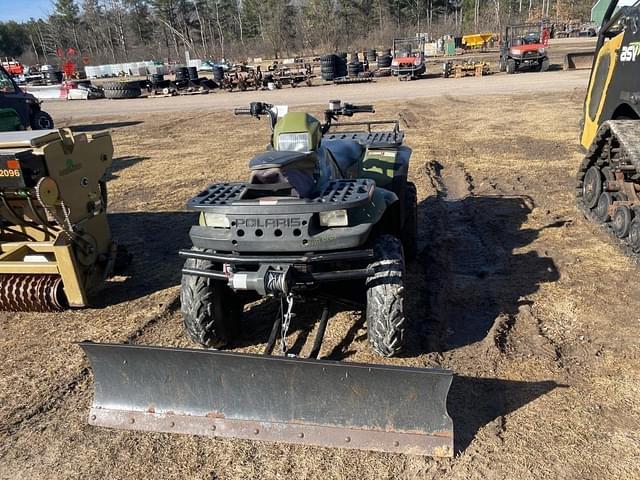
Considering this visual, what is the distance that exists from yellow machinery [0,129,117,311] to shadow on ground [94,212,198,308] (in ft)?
1.09

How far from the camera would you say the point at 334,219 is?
10.5ft

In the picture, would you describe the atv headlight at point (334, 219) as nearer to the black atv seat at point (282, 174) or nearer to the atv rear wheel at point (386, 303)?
the black atv seat at point (282, 174)

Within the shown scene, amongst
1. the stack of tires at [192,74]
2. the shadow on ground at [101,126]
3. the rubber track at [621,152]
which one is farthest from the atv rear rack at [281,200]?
the stack of tires at [192,74]

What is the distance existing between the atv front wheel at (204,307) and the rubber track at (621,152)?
12.4ft

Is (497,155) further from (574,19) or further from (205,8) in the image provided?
(205,8)

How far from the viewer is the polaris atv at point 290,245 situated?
10.4ft

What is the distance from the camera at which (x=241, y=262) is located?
3219mm

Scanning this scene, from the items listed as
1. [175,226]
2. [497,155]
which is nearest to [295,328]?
[175,226]

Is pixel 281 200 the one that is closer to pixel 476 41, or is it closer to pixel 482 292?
pixel 482 292

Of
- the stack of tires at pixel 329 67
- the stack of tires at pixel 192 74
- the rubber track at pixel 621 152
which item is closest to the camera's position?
the rubber track at pixel 621 152

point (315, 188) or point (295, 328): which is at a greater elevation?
point (315, 188)

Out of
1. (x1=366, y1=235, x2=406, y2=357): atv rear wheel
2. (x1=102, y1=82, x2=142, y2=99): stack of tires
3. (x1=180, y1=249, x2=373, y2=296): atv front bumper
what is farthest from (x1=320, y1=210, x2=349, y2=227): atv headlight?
(x1=102, y1=82, x2=142, y2=99): stack of tires

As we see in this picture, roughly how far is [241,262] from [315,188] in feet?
2.51

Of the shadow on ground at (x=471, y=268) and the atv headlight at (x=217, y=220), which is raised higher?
the atv headlight at (x=217, y=220)
